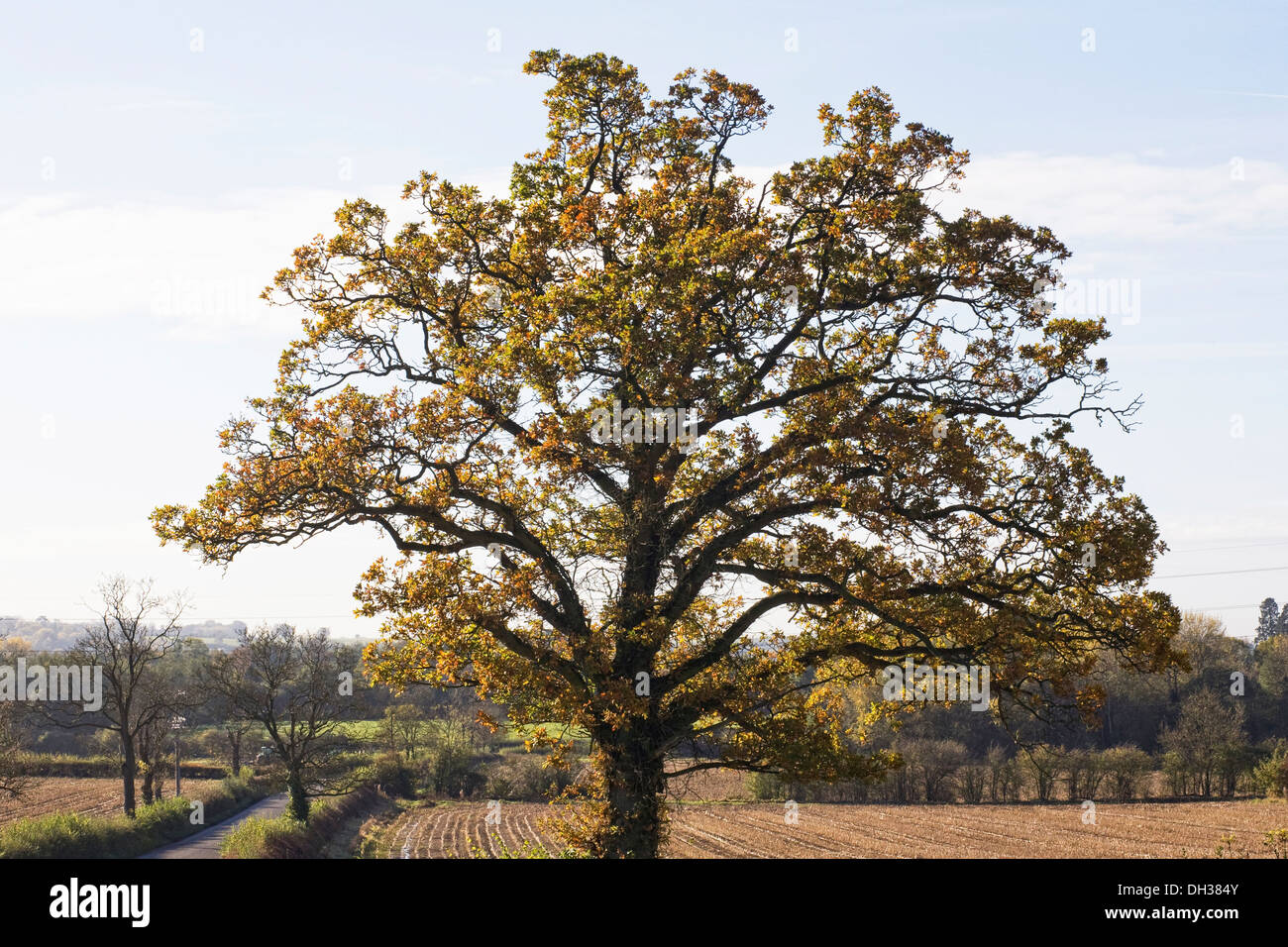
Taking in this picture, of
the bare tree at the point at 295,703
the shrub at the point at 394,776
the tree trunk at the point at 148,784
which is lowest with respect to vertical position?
the shrub at the point at 394,776

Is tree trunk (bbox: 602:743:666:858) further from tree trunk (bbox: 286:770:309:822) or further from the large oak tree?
tree trunk (bbox: 286:770:309:822)

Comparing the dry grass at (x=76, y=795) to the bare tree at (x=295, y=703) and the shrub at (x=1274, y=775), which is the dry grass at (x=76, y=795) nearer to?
the bare tree at (x=295, y=703)

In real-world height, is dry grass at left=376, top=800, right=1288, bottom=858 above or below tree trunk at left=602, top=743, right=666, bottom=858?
below

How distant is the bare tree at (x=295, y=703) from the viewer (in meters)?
43.0

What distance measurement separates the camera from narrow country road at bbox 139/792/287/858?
35625 mm

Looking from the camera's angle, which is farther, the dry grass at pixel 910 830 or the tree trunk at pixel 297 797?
the tree trunk at pixel 297 797

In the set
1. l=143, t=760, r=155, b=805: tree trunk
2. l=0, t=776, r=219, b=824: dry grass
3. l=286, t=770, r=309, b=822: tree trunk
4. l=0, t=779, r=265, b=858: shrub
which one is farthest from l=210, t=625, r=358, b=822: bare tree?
l=0, t=776, r=219, b=824: dry grass

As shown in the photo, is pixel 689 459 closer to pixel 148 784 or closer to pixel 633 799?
pixel 633 799

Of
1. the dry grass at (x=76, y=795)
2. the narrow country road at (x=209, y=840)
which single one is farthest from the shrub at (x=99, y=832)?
the dry grass at (x=76, y=795)

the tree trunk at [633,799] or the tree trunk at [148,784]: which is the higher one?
the tree trunk at [633,799]

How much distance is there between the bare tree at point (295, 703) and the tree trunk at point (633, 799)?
92.7ft

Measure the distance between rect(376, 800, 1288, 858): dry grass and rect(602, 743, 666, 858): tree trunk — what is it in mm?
18865

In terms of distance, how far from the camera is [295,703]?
4703 cm

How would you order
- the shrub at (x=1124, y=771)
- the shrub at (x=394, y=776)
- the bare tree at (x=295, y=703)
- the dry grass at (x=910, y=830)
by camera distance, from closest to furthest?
1. the dry grass at (x=910, y=830)
2. the bare tree at (x=295, y=703)
3. the shrub at (x=1124, y=771)
4. the shrub at (x=394, y=776)
